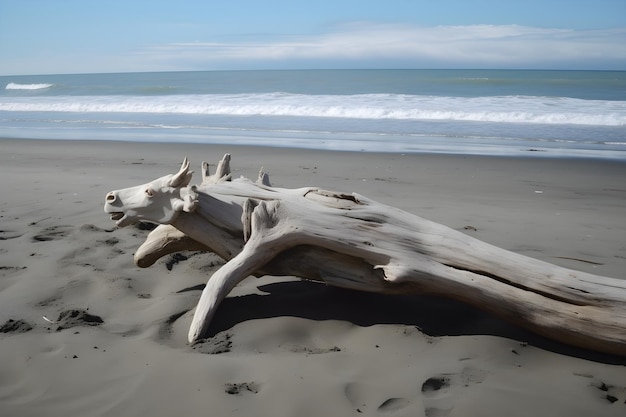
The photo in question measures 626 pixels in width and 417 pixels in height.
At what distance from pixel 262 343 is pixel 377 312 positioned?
2.52 ft

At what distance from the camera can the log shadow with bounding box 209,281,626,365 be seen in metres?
3.40

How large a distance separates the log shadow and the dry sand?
0.01 meters

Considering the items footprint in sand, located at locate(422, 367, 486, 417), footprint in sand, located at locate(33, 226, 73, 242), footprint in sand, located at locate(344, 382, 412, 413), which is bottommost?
footprint in sand, located at locate(422, 367, 486, 417)

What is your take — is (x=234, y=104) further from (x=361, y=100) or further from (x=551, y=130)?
(x=551, y=130)

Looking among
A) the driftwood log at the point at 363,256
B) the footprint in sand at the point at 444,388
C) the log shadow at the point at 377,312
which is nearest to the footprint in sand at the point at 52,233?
the driftwood log at the point at 363,256

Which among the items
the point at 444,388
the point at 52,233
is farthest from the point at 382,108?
the point at 444,388

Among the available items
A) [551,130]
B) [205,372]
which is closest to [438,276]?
[205,372]

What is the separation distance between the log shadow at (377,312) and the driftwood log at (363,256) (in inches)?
4.9

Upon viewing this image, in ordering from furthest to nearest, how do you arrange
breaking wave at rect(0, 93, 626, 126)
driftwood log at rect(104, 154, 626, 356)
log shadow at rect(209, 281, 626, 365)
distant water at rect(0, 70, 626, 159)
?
breaking wave at rect(0, 93, 626, 126) → distant water at rect(0, 70, 626, 159) → log shadow at rect(209, 281, 626, 365) → driftwood log at rect(104, 154, 626, 356)

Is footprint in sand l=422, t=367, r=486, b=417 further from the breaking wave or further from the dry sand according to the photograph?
the breaking wave

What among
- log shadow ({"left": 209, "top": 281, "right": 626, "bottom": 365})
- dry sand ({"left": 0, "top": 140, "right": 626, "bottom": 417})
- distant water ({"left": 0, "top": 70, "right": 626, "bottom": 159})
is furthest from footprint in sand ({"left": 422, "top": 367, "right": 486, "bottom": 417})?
distant water ({"left": 0, "top": 70, "right": 626, "bottom": 159})

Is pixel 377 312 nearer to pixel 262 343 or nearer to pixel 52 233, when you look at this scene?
pixel 262 343

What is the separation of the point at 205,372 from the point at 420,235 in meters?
1.46

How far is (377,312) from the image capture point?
12.1ft
